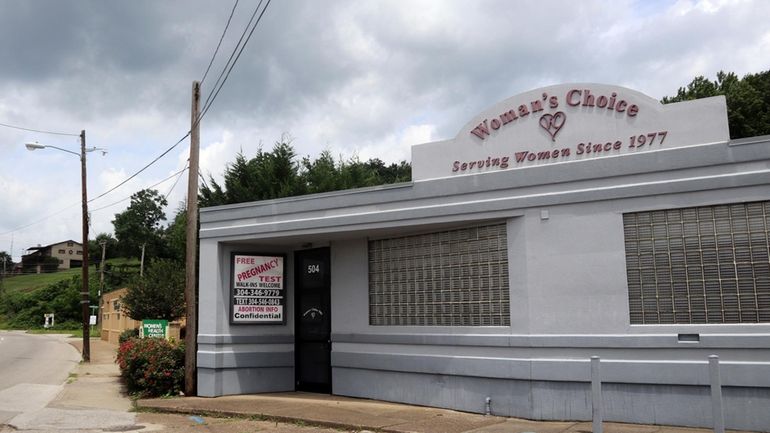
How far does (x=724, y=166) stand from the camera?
9.21 meters

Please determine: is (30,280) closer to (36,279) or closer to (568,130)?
(36,279)

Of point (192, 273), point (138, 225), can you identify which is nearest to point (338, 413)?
point (192, 273)

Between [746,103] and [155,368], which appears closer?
[155,368]

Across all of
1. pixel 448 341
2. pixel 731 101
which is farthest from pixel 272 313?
pixel 731 101

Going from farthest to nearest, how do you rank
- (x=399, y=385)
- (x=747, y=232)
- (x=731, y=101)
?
(x=731, y=101), (x=399, y=385), (x=747, y=232)

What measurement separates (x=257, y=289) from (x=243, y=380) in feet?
6.03

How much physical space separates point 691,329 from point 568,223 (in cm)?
222

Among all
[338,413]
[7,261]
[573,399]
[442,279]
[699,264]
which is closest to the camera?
[699,264]

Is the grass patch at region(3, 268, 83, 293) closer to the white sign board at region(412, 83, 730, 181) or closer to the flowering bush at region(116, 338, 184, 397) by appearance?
the flowering bush at region(116, 338, 184, 397)

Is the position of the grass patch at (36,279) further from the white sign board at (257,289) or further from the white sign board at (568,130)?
the white sign board at (568,130)

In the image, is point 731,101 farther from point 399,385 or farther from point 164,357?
point 164,357

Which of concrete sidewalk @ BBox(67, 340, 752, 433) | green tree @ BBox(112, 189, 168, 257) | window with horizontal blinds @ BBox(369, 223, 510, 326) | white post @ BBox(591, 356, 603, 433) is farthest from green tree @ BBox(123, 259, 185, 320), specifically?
green tree @ BBox(112, 189, 168, 257)

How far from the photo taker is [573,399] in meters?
9.91

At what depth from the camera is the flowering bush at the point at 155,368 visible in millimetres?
14188
